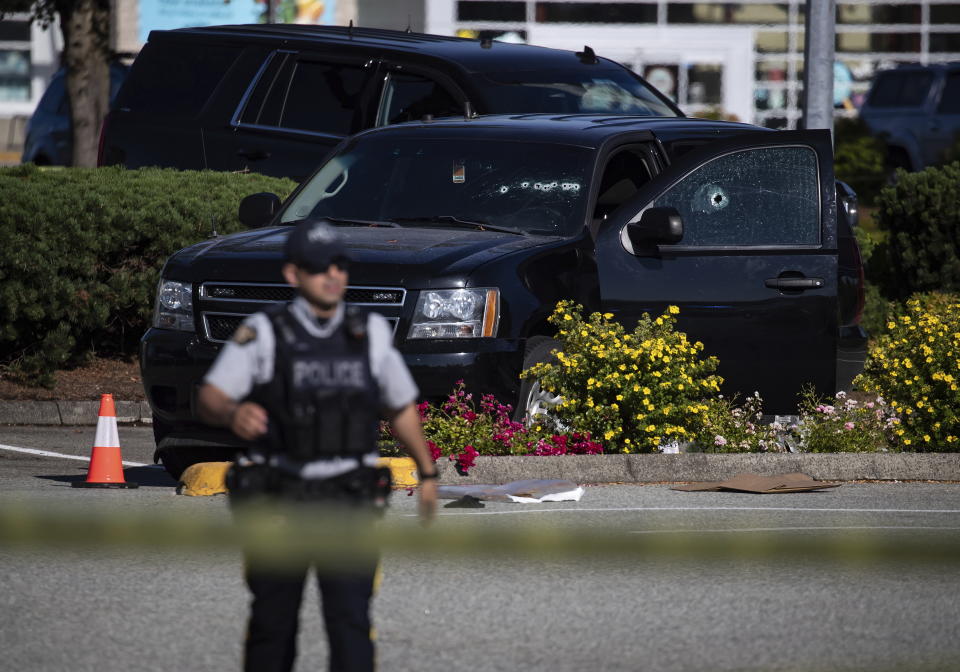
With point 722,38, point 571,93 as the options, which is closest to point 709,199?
point 571,93

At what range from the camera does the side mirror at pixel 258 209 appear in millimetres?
10180

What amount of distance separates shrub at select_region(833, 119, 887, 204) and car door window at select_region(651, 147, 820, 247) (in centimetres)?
1786

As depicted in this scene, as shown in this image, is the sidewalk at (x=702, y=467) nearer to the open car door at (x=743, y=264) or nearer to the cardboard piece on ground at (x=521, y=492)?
the cardboard piece on ground at (x=521, y=492)

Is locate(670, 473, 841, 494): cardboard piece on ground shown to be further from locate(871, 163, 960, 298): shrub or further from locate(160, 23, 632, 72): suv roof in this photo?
locate(871, 163, 960, 298): shrub

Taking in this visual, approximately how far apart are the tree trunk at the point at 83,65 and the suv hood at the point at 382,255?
36.9 feet

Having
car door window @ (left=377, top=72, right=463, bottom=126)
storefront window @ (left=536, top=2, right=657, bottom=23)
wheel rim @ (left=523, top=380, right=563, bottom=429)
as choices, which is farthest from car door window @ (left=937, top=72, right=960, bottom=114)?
wheel rim @ (left=523, top=380, right=563, bottom=429)

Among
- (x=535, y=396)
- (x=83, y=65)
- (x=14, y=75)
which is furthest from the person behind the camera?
(x=14, y=75)

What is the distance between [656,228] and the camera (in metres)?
9.62

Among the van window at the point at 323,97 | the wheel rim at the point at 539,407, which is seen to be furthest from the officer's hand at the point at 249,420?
the van window at the point at 323,97

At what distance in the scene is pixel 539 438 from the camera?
947 cm

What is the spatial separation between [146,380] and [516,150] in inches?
98.4

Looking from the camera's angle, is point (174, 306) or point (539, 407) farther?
point (539, 407)

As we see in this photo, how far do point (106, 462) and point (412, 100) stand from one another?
16.8 ft

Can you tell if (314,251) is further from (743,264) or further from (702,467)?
(743,264)
